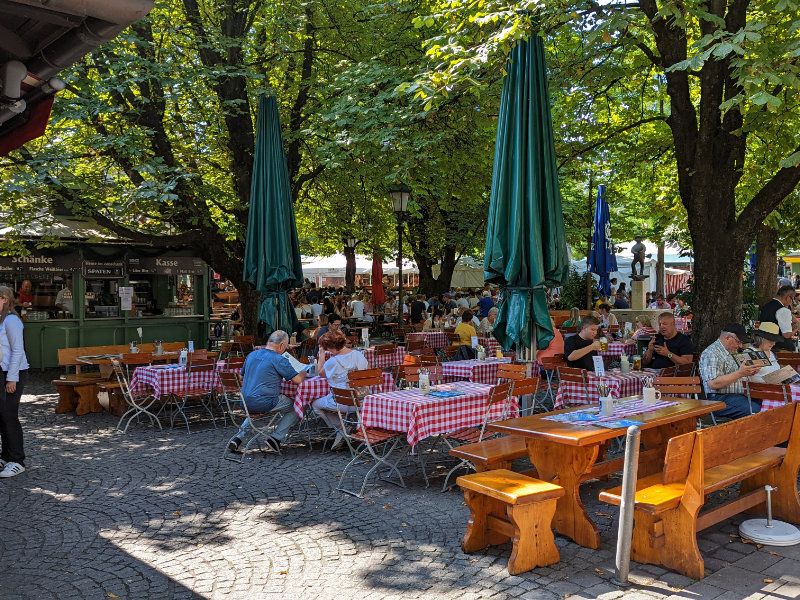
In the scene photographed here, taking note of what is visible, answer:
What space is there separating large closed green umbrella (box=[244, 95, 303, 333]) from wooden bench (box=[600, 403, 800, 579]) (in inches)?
257

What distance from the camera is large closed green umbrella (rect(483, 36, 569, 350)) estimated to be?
23.8 ft

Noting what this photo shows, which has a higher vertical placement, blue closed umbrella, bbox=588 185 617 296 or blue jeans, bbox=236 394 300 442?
blue closed umbrella, bbox=588 185 617 296

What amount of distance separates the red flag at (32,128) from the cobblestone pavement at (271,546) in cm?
296

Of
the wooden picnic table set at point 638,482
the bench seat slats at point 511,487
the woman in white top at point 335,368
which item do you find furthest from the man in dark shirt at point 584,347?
the bench seat slats at point 511,487

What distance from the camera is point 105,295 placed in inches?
636

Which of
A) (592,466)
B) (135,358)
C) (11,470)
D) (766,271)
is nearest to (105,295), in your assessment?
(135,358)

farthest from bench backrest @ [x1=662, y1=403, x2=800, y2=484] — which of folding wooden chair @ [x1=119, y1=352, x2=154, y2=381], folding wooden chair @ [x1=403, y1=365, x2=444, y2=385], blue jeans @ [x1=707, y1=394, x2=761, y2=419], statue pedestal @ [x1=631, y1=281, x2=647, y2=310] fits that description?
statue pedestal @ [x1=631, y1=281, x2=647, y2=310]

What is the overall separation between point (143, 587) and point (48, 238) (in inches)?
449

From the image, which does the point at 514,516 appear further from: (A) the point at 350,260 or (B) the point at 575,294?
(A) the point at 350,260

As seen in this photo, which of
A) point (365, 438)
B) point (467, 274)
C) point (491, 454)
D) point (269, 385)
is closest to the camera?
point (491, 454)

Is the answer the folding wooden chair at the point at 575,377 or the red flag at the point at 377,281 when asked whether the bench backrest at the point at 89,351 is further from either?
the red flag at the point at 377,281

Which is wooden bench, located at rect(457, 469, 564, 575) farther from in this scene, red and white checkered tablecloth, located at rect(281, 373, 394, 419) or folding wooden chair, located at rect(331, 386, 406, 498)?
red and white checkered tablecloth, located at rect(281, 373, 394, 419)

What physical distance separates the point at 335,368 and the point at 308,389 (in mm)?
402

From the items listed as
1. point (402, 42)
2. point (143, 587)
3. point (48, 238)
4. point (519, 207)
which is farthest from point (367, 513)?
point (48, 238)
